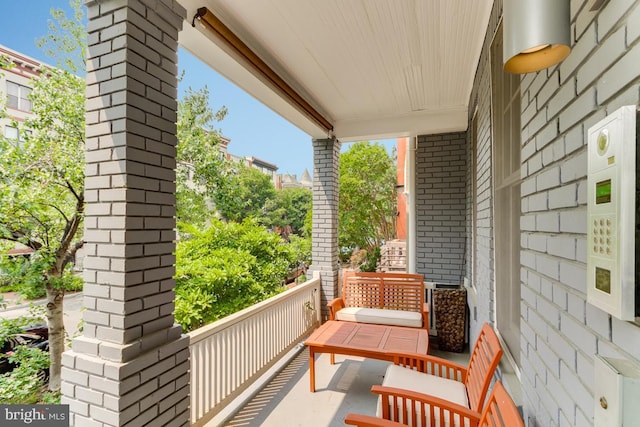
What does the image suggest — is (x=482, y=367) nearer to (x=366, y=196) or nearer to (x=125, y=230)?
(x=125, y=230)

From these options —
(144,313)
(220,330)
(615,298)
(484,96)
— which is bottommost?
(220,330)

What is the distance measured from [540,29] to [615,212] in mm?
485

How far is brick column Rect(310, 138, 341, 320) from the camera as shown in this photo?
4.78 meters

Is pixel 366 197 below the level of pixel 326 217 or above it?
above

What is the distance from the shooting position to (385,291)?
439cm

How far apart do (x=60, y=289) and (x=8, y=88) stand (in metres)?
4.12

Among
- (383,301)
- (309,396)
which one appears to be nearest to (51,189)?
(309,396)

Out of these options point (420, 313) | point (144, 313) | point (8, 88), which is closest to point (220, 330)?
point (144, 313)

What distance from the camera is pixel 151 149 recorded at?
1.69m

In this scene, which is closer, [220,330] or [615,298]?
[615,298]

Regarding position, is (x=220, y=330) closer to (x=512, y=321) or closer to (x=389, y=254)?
(x=512, y=321)

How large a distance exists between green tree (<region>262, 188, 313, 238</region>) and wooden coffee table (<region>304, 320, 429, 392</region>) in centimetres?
2048

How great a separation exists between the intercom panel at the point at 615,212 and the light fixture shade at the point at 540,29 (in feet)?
0.92

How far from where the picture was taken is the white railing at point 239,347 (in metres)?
2.42
